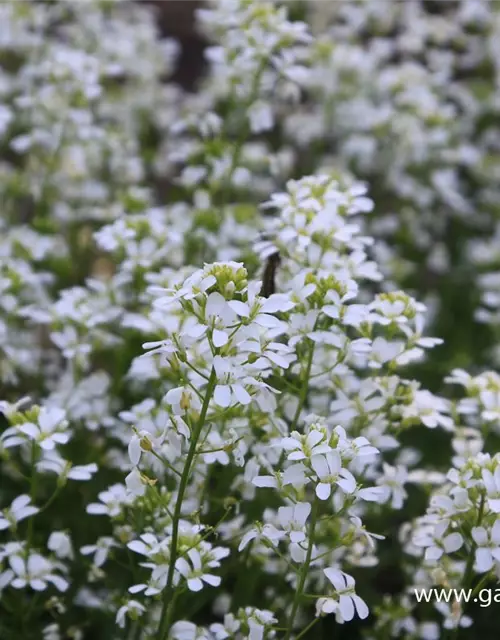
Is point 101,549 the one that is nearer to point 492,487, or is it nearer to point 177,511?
point 177,511

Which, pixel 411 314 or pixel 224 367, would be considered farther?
pixel 411 314

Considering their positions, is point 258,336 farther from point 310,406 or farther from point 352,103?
point 352,103

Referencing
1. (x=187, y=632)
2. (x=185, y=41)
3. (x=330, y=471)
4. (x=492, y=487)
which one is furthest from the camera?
(x=185, y=41)

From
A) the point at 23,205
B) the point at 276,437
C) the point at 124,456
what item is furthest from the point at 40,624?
the point at 23,205

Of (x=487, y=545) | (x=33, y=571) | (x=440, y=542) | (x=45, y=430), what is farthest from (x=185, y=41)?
(x=487, y=545)

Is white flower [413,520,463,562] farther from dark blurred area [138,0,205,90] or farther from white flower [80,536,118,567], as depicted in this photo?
dark blurred area [138,0,205,90]

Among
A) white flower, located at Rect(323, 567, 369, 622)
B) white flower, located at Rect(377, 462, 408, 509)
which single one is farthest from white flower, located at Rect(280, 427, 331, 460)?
white flower, located at Rect(377, 462, 408, 509)
